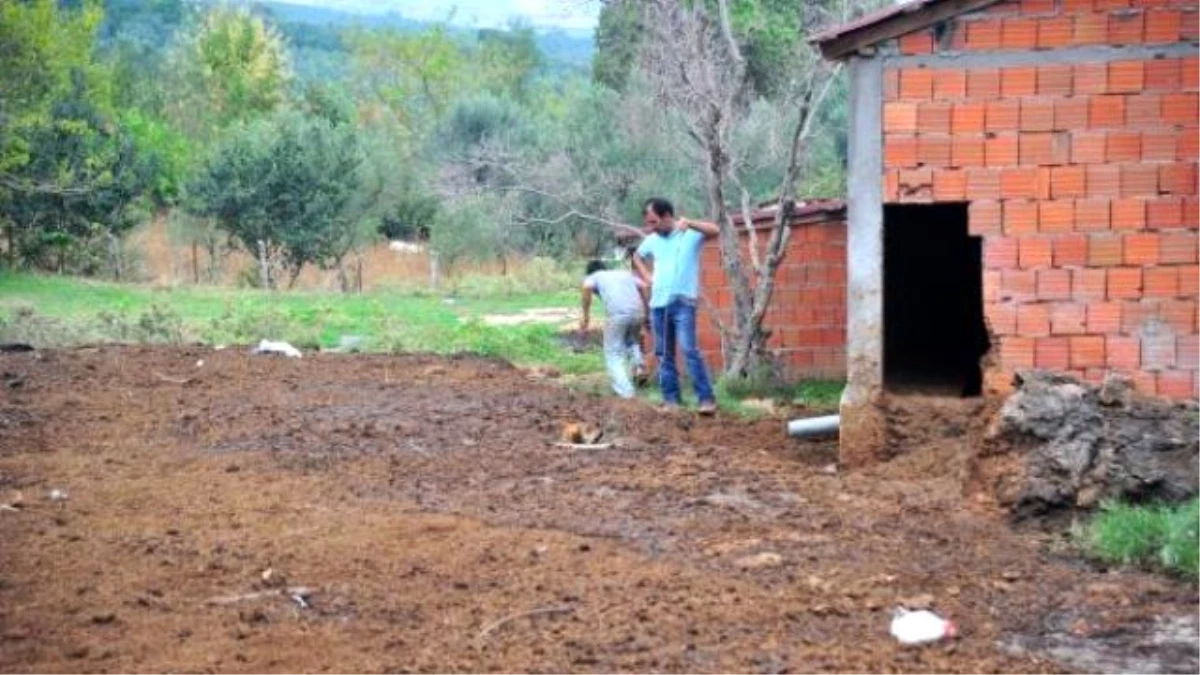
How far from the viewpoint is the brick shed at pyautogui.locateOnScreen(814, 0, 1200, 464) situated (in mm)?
10414

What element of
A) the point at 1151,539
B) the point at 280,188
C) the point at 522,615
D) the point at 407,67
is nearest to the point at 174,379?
the point at 522,615

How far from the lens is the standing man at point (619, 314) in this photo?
14.8m

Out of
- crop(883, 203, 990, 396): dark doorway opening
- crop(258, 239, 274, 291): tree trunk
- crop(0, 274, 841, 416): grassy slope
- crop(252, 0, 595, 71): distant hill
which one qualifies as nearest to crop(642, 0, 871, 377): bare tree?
crop(0, 274, 841, 416): grassy slope

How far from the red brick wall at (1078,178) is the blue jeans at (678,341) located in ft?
11.2

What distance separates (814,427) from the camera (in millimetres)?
12195

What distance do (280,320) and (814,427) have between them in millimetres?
12110

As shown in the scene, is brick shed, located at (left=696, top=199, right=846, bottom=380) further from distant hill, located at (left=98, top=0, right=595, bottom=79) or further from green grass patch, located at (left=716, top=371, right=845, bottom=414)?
distant hill, located at (left=98, top=0, right=595, bottom=79)

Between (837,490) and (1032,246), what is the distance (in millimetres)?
2024

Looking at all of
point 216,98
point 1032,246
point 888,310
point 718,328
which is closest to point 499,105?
point 216,98

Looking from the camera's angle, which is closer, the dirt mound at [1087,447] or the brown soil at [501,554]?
the brown soil at [501,554]

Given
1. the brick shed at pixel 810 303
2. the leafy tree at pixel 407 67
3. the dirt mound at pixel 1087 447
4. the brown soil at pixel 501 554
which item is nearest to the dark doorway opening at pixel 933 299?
the brick shed at pixel 810 303

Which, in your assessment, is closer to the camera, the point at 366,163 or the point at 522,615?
the point at 522,615

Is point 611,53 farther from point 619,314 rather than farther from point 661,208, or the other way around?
point 661,208

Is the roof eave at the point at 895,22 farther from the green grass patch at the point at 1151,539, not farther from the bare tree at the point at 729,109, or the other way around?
the bare tree at the point at 729,109
